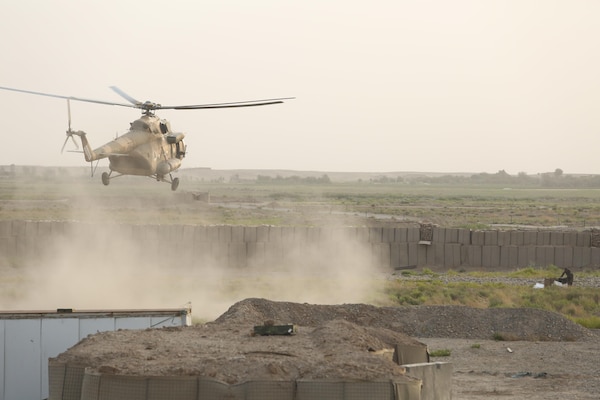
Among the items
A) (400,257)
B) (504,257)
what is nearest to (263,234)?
(400,257)

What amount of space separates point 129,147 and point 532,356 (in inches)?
585

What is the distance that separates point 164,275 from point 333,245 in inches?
369

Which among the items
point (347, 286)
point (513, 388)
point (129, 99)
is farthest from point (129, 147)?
point (513, 388)

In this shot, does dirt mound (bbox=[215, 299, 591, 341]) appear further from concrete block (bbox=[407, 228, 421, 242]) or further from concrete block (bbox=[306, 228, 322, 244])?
concrete block (bbox=[306, 228, 322, 244])

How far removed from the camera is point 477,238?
54.6 meters

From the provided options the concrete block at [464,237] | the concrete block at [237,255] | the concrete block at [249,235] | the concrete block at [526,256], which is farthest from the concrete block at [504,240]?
the concrete block at [237,255]

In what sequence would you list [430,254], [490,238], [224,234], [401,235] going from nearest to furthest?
1. [430,254]
2. [490,238]
3. [224,234]
4. [401,235]

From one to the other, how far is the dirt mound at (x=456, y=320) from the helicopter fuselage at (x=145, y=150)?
315 inches

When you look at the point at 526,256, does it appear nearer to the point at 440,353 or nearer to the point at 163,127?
the point at 163,127

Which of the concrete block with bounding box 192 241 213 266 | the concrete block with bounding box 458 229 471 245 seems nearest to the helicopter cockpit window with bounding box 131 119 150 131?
the concrete block with bounding box 192 241 213 266

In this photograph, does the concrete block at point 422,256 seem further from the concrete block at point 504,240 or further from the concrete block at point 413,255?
the concrete block at point 504,240

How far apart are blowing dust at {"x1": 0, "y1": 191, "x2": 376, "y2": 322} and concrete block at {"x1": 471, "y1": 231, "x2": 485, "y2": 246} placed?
16.4 feet

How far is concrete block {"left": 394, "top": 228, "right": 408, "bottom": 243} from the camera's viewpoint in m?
55.9

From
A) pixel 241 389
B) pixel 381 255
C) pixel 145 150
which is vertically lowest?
pixel 381 255
